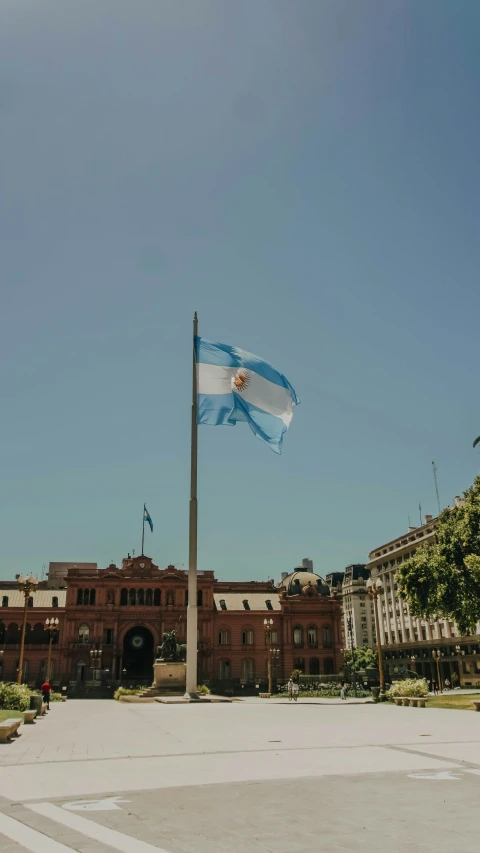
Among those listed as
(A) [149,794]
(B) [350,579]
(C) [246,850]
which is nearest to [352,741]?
(A) [149,794]

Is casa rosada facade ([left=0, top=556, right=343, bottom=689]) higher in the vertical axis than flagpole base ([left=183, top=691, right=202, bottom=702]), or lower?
higher

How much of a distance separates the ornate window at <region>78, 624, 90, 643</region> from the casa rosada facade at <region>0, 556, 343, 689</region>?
13 cm

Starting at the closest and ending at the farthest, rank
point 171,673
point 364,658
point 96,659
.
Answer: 1. point 171,673
2. point 96,659
3. point 364,658

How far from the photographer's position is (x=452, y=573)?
44.9 metres

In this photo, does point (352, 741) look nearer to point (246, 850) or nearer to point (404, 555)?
point (246, 850)

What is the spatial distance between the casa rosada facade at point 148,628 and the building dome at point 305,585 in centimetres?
26

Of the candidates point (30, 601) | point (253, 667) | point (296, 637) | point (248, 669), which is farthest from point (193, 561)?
point (30, 601)

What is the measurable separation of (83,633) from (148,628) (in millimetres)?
8220

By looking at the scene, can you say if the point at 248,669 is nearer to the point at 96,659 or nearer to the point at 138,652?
the point at 138,652

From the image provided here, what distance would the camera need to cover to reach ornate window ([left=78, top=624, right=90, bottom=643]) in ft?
274

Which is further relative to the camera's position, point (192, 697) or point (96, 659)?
point (96, 659)

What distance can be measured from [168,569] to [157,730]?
229ft

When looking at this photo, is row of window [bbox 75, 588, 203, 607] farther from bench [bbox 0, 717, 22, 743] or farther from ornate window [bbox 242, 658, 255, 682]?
bench [bbox 0, 717, 22, 743]

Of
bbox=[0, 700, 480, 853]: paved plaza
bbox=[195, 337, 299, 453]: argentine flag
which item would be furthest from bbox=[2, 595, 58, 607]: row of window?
bbox=[0, 700, 480, 853]: paved plaza
